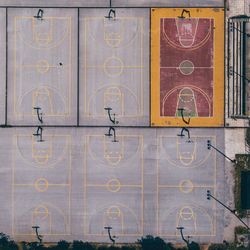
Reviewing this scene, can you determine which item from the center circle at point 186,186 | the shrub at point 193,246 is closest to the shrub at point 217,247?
the shrub at point 193,246

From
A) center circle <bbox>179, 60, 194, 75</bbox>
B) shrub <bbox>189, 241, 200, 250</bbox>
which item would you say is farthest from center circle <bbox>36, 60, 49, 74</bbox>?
shrub <bbox>189, 241, 200, 250</bbox>

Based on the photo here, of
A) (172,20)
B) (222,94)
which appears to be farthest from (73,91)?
(222,94)

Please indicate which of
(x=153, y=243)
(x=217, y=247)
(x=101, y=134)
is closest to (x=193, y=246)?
(x=217, y=247)

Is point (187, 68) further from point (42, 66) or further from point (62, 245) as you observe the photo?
point (62, 245)

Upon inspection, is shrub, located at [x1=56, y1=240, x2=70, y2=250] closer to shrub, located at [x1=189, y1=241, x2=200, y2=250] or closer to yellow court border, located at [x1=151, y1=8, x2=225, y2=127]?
shrub, located at [x1=189, y1=241, x2=200, y2=250]

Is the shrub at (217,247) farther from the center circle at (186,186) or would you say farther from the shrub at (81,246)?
the shrub at (81,246)
